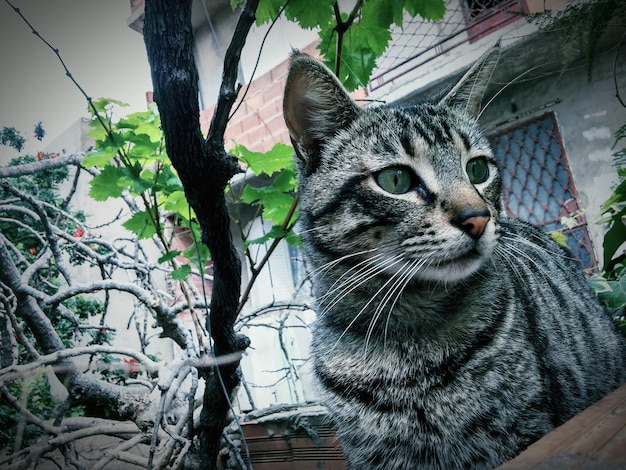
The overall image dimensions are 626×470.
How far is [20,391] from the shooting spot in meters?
0.73

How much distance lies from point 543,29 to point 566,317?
662mm

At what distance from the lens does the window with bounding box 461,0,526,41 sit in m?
1.05

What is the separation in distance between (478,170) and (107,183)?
31.7 inches

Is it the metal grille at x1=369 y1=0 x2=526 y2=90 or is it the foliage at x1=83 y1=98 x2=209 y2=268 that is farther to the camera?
the metal grille at x1=369 y1=0 x2=526 y2=90

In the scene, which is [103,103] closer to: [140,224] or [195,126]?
[140,224]

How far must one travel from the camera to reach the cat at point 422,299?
2.25ft

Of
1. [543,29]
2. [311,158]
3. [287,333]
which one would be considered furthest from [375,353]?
[287,333]

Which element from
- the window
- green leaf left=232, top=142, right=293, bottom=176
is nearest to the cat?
green leaf left=232, top=142, right=293, bottom=176

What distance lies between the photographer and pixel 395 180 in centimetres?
75

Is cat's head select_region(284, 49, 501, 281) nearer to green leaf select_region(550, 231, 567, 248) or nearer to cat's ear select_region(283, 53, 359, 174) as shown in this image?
cat's ear select_region(283, 53, 359, 174)

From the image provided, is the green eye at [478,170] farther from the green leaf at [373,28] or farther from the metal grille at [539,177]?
the green leaf at [373,28]

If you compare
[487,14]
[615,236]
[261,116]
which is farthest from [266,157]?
[615,236]

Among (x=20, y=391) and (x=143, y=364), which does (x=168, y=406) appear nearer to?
(x=143, y=364)

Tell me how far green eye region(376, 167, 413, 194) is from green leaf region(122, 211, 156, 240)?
23.2 inches
